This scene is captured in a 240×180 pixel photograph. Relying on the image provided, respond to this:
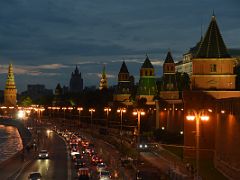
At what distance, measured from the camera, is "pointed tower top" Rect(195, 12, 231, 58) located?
6519 cm

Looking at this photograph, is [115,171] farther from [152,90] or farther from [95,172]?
[152,90]

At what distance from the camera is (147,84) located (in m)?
131

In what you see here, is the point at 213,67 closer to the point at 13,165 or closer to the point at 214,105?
the point at 214,105

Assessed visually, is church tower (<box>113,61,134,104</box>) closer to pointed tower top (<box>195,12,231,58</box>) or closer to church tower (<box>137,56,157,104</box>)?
church tower (<box>137,56,157,104</box>)

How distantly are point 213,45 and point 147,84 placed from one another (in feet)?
216

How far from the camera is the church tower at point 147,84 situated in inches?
5049

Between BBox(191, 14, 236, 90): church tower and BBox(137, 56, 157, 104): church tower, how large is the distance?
5945cm

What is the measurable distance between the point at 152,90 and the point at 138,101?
5.80 meters

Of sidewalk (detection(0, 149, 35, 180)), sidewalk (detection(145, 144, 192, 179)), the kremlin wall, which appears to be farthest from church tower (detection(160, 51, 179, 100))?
sidewalk (detection(145, 144, 192, 179))

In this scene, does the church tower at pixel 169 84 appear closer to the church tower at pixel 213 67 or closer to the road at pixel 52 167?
the road at pixel 52 167

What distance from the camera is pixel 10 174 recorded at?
60.1 meters

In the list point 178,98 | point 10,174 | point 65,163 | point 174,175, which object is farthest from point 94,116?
point 174,175

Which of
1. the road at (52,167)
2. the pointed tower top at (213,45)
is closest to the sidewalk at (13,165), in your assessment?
the road at (52,167)

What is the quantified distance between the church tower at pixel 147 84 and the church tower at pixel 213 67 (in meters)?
59.4
